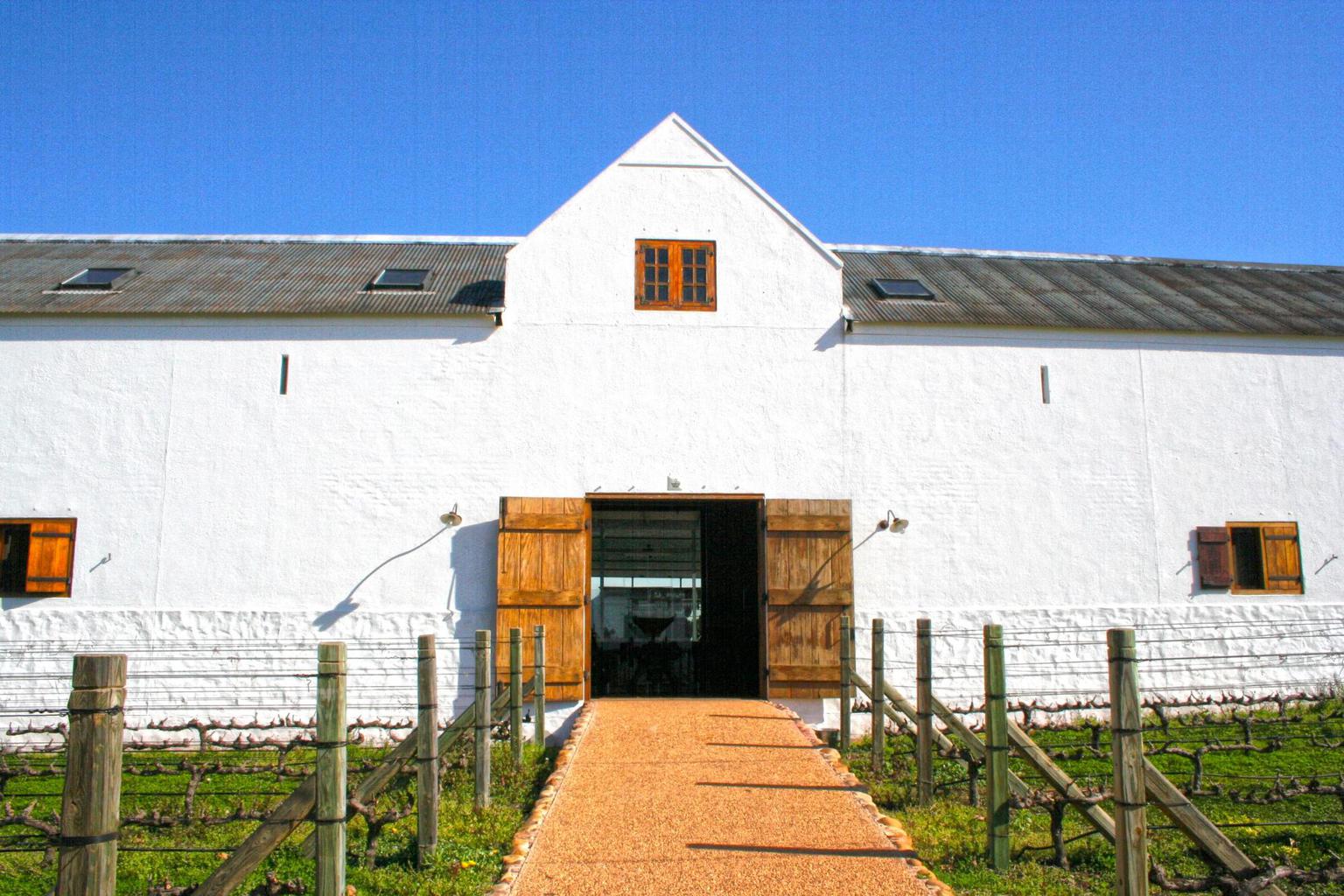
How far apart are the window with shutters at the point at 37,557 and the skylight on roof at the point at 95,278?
3.25 meters

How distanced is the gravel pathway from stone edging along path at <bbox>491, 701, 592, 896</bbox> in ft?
0.19

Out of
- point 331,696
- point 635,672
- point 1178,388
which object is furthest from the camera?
point 635,672

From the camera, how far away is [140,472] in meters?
12.5

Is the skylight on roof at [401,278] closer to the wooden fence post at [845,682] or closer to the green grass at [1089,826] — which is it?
the wooden fence post at [845,682]

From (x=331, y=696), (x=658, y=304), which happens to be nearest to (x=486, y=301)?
(x=658, y=304)

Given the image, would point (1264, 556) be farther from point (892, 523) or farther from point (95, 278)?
point (95, 278)

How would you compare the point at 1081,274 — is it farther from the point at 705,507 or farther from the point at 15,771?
the point at 15,771

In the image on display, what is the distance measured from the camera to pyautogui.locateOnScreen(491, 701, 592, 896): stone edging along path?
18.1 feet

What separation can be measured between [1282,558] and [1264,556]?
239 millimetres

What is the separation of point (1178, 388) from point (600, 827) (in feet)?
33.2

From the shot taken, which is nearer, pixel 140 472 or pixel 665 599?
pixel 140 472

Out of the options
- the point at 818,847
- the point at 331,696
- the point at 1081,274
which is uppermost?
the point at 1081,274

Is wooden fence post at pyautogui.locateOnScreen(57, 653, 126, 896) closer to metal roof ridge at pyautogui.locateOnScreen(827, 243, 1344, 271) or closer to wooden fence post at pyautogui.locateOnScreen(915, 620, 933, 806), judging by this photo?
wooden fence post at pyautogui.locateOnScreen(915, 620, 933, 806)

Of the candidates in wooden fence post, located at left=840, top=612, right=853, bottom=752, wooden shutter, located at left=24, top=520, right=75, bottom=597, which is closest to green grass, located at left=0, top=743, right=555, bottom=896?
wooden shutter, located at left=24, top=520, right=75, bottom=597
